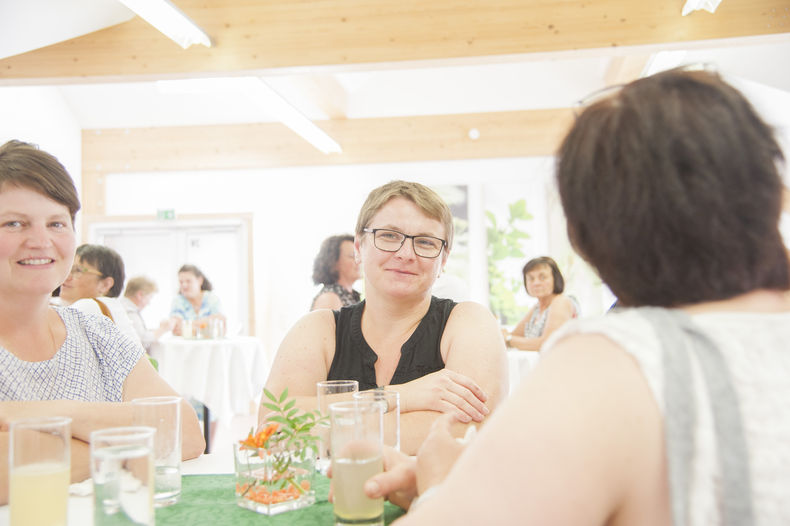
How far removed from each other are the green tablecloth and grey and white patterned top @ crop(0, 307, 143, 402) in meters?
0.58

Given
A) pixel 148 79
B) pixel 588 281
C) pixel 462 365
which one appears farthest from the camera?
pixel 588 281

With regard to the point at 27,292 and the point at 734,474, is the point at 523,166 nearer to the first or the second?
the point at 27,292

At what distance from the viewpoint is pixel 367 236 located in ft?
6.68

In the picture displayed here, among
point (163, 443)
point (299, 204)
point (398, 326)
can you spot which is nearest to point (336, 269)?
point (398, 326)

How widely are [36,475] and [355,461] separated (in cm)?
46

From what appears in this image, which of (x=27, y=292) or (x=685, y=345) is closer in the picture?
(x=685, y=345)

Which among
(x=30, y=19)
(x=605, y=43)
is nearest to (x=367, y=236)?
(x=605, y=43)

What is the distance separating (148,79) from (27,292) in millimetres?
3587

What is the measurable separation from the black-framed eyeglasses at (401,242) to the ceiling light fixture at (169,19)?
2302 mm

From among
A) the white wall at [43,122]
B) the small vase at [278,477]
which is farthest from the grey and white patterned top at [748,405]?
the white wall at [43,122]

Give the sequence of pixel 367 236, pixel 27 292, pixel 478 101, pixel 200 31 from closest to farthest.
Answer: pixel 27 292, pixel 367 236, pixel 200 31, pixel 478 101

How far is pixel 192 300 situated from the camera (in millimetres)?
7059

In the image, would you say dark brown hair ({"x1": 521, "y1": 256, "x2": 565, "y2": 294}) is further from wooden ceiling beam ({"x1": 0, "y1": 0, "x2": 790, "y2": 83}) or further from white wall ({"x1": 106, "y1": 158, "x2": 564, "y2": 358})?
white wall ({"x1": 106, "y1": 158, "x2": 564, "y2": 358})

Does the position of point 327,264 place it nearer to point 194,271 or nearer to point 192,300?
point 194,271
